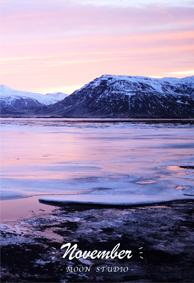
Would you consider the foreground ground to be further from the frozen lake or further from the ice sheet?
the frozen lake

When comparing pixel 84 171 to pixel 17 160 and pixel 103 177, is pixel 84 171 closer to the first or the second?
pixel 103 177

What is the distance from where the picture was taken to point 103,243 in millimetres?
6023

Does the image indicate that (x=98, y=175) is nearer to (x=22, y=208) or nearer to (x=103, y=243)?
(x=22, y=208)

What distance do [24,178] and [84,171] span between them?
95.6 inches

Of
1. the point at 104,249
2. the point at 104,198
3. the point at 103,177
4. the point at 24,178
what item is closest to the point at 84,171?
the point at 103,177

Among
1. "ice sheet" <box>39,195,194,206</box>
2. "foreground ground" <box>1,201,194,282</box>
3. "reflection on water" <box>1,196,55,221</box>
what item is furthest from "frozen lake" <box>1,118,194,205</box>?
"foreground ground" <box>1,201,194,282</box>

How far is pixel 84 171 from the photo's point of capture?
43.2 feet

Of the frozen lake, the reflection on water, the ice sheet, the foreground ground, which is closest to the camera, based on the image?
the foreground ground

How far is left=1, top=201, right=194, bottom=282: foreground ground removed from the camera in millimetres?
4973

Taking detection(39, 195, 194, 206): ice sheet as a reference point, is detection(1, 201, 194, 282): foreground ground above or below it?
below

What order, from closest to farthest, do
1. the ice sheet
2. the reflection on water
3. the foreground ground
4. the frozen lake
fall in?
1. the foreground ground
2. the reflection on water
3. the ice sheet
4. the frozen lake

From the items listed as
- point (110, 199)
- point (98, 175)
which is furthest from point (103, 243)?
point (98, 175)

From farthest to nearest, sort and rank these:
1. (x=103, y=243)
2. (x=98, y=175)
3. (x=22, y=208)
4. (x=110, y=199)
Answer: (x=98, y=175), (x=110, y=199), (x=22, y=208), (x=103, y=243)

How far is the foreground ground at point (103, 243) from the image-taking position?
497 centimetres
